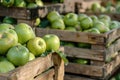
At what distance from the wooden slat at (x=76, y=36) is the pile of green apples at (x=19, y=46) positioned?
0.58 metres

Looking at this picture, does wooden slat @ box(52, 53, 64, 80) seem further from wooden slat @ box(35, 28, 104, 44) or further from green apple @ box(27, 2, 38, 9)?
green apple @ box(27, 2, 38, 9)

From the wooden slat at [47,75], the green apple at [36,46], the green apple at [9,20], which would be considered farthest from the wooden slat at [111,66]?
the green apple at [9,20]

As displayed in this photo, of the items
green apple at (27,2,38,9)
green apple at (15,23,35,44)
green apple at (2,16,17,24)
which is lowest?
green apple at (2,16,17,24)

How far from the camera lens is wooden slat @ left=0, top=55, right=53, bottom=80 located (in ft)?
5.78

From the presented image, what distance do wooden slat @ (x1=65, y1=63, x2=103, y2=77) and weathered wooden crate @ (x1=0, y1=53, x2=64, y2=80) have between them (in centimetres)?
68

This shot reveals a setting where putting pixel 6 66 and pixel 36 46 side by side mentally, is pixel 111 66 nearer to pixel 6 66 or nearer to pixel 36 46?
pixel 36 46

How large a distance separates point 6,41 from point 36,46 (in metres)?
0.26

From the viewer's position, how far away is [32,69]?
195cm

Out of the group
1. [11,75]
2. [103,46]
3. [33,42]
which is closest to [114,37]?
[103,46]

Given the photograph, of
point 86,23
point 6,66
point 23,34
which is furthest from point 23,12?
point 6,66

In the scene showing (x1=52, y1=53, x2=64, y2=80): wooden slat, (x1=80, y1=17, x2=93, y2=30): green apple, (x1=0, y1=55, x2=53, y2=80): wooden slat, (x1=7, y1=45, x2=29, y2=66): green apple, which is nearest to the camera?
(x1=0, y1=55, x2=53, y2=80): wooden slat

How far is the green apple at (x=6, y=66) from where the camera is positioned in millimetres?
1841

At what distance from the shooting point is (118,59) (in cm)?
343

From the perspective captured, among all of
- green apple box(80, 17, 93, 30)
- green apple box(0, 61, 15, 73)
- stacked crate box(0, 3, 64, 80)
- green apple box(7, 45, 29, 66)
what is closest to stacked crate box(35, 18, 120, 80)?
stacked crate box(0, 3, 64, 80)
